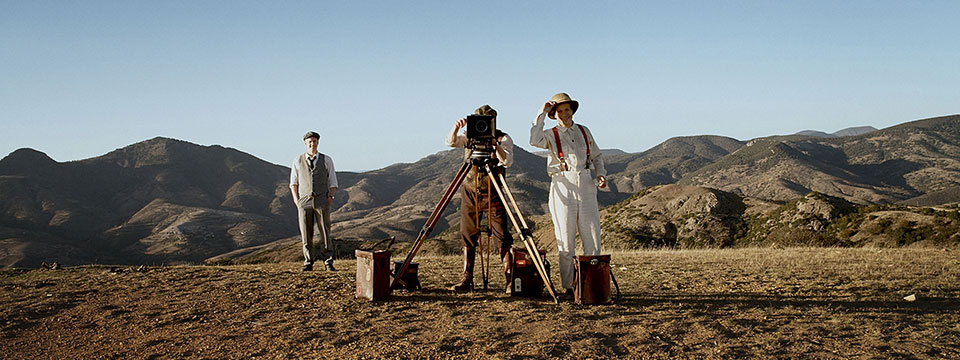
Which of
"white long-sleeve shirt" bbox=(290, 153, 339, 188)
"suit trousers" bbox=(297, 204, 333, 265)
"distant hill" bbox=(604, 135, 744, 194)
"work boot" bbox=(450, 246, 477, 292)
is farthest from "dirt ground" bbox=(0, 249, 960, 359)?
"distant hill" bbox=(604, 135, 744, 194)

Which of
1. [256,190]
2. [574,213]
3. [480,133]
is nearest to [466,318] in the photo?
[574,213]

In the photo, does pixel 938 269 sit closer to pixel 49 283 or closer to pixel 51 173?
pixel 49 283

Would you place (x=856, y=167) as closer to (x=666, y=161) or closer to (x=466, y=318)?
(x=666, y=161)

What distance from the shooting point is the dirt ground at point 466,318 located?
4.66 m

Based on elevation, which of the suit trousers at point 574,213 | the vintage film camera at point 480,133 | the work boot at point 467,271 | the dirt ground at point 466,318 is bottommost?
the dirt ground at point 466,318

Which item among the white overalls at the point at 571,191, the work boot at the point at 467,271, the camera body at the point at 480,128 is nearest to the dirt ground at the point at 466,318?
the work boot at the point at 467,271

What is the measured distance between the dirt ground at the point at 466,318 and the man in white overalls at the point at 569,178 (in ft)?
1.94

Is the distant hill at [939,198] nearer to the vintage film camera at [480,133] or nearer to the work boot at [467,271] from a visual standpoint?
the work boot at [467,271]

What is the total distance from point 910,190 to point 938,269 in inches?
2843

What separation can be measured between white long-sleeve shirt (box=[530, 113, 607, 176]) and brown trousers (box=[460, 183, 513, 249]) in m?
0.67

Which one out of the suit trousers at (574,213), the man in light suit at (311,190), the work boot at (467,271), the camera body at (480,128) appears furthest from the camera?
the man in light suit at (311,190)

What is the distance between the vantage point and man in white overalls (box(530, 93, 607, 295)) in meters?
6.31

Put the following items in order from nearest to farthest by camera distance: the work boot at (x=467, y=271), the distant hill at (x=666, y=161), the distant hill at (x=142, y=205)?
the work boot at (x=467, y=271) → the distant hill at (x=142, y=205) → the distant hill at (x=666, y=161)

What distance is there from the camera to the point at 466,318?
18.1 feet
